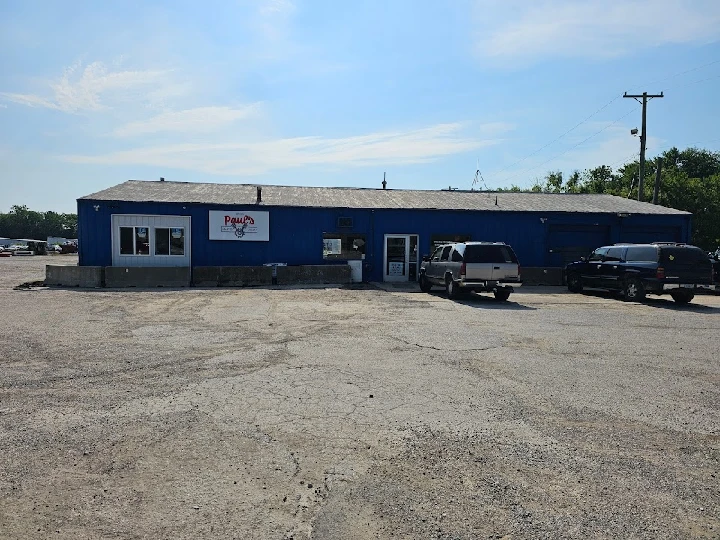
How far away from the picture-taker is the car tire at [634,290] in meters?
17.5

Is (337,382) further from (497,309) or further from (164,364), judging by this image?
(497,309)

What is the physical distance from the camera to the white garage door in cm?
2331

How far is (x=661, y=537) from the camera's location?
346 cm

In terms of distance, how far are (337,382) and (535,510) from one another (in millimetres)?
3647

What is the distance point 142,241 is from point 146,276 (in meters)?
2.64

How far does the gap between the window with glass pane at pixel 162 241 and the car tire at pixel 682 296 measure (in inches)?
775

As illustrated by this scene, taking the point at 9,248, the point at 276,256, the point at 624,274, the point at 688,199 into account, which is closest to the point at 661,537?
the point at 624,274

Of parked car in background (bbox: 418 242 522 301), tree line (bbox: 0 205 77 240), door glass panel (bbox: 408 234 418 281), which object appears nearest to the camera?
parked car in background (bbox: 418 242 522 301)

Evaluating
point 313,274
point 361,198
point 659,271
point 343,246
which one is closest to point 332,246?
point 343,246

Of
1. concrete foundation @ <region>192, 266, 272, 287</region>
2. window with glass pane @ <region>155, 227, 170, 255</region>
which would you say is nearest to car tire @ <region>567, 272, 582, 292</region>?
concrete foundation @ <region>192, 266, 272, 287</region>

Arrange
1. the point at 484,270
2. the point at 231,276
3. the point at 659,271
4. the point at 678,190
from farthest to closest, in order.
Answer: the point at 678,190
the point at 231,276
the point at 484,270
the point at 659,271

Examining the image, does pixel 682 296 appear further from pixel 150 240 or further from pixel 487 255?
pixel 150 240

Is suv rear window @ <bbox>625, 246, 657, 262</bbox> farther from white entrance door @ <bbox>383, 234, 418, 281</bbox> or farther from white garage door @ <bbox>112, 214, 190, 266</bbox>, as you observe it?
white garage door @ <bbox>112, 214, 190, 266</bbox>

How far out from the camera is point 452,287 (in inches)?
714
